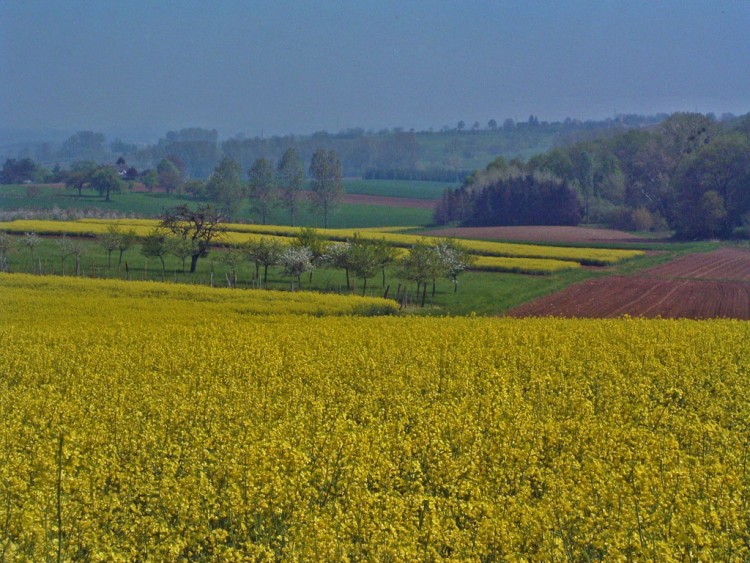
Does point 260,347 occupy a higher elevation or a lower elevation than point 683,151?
lower

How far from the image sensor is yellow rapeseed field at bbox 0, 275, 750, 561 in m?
11.6

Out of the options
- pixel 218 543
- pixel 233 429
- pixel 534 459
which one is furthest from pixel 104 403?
pixel 534 459

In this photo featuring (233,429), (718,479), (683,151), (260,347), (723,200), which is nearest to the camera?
(718,479)

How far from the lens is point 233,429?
16734 millimetres

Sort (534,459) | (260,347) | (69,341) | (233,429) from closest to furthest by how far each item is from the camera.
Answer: (534,459), (233,429), (260,347), (69,341)

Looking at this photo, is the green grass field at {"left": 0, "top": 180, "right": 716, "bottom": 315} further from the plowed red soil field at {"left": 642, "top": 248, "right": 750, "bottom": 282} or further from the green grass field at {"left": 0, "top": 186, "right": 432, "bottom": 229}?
the green grass field at {"left": 0, "top": 186, "right": 432, "bottom": 229}

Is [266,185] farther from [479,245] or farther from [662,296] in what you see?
[662,296]

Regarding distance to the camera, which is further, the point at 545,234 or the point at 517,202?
the point at 517,202

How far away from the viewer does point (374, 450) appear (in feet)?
48.9

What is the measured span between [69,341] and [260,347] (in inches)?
277

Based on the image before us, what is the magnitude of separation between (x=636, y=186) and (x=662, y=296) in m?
92.7

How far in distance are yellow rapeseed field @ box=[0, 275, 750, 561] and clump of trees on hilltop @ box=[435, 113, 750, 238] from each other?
289 feet

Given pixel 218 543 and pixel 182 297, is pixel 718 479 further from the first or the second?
pixel 182 297

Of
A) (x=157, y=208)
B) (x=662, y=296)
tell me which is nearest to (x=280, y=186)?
(x=157, y=208)
